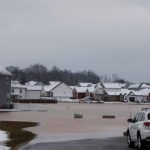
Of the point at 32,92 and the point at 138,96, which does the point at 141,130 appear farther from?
the point at 138,96

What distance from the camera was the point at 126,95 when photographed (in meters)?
178

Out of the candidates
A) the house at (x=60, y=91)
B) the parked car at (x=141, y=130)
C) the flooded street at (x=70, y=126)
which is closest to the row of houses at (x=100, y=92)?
the house at (x=60, y=91)

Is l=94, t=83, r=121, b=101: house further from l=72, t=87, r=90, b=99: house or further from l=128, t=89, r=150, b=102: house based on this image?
l=72, t=87, r=90, b=99: house

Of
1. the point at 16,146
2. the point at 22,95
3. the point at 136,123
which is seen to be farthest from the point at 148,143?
the point at 22,95

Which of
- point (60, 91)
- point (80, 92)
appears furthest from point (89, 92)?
point (60, 91)

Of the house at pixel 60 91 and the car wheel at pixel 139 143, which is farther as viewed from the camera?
the house at pixel 60 91

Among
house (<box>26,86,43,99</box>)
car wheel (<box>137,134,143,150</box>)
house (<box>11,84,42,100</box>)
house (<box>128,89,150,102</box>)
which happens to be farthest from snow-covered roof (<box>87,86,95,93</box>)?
car wheel (<box>137,134,143,150</box>)

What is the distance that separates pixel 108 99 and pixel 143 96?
1245 cm

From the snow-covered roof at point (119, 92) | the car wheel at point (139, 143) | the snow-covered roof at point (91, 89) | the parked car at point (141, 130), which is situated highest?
the snow-covered roof at point (91, 89)

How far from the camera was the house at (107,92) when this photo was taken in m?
182

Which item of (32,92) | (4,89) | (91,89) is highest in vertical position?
(91,89)

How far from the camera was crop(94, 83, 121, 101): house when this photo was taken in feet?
596

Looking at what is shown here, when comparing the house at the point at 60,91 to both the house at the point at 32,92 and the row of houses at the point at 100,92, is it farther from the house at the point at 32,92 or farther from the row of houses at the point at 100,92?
the house at the point at 32,92

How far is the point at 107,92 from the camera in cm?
18300
